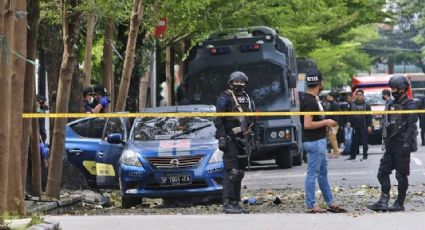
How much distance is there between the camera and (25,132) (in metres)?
13.4

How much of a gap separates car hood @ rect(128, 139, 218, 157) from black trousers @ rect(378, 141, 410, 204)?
9.20 ft

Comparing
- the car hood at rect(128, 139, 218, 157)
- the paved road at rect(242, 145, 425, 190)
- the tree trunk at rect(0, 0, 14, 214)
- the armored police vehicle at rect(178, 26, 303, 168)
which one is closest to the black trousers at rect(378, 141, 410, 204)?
the car hood at rect(128, 139, 218, 157)

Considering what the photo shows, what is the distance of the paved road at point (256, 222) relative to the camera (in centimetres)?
1112

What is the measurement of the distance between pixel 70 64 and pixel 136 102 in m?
10.9

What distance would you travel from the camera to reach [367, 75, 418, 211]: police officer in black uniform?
42.0 ft

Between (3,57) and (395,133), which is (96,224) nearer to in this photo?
(3,57)

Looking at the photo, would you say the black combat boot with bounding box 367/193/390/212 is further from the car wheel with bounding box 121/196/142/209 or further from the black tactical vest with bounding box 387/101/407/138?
the car wheel with bounding box 121/196/142/209

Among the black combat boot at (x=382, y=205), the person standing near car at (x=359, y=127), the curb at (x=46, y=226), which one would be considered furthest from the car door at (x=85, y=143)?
the person standing near car at (x=359, y=127)

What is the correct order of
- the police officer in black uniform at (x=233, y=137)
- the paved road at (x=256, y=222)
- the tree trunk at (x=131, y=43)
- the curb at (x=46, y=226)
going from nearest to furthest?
1. the curb at (x=46, y=226)
2. the paved road at (x=256, y=222)
3. the police officer in black uniform at (x=233, y=137)
4. the tree trunk at (x=131, y=43)

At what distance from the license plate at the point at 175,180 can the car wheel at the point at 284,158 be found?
9.58 meters

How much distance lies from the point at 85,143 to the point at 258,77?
716cm

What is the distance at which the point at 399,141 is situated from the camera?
42.0 ft

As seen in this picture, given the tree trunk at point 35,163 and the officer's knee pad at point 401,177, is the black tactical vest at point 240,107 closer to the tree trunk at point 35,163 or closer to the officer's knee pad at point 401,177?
the officer's knee pad at point 401,177

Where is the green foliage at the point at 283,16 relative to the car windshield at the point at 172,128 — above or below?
above
